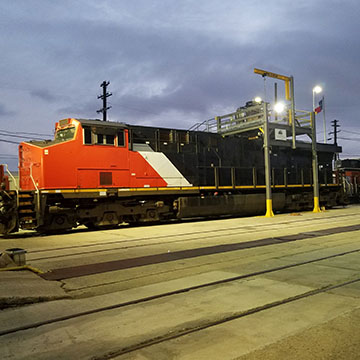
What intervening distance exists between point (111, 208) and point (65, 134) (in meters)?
3.03

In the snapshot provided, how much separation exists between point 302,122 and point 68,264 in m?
16.5

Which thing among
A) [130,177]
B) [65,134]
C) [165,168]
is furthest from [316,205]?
[65,134]

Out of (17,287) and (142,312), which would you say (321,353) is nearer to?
(142,312)

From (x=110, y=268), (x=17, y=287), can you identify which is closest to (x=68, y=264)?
(x=110, y=268)

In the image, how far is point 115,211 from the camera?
43.1ft

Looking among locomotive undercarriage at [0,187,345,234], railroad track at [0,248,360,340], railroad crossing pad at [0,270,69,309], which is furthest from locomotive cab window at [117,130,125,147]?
railroad track at [0,248,360,340]

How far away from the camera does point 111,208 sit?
13031 millimetres

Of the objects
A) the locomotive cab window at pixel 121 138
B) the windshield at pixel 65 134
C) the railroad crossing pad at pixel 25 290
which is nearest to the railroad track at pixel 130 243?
the railroad crossing pad at pixel 25 290

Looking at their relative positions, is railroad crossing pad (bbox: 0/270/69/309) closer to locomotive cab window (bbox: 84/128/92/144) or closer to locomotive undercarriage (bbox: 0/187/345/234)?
locomotive undercarriage (bbox: 0/187/345/234)

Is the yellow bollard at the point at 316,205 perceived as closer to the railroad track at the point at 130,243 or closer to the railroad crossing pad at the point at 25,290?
the railroad track at the point at 130,243

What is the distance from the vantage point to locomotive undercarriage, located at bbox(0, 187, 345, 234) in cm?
1123

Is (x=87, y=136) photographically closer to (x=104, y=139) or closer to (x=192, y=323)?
(x=104, y=139)

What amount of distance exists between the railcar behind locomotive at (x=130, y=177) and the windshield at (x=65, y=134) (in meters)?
0.04

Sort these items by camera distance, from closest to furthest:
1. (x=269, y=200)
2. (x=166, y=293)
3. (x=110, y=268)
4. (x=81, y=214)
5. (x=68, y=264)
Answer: (x=166, y=293) → (x=110, y=268) → (x=68, y=264) → (x=81, y=214) → (x=269, y=200)
